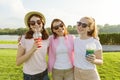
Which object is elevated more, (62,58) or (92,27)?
(92,27)

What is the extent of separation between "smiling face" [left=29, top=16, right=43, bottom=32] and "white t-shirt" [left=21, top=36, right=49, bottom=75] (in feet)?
0.70

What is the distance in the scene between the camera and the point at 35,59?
5.14 m

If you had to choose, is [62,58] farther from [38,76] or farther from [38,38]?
[38,38]

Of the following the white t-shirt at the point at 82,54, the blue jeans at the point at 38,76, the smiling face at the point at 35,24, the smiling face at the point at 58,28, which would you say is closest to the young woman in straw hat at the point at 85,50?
the white t-shirt at the point at 82,54

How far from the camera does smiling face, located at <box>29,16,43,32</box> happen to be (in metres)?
5.07

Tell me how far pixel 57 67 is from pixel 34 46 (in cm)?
62

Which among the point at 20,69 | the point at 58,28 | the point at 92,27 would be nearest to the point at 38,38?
the point at 58,28

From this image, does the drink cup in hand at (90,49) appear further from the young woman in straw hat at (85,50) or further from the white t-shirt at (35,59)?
the white t-shirt at (35,59)

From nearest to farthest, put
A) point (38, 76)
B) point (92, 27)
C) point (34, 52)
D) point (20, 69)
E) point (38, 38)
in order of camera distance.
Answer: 1. point (38, 38)
2. point (34, 52)
3. point (38, 76)
4. point (92, 27)
5. point (20, 69)

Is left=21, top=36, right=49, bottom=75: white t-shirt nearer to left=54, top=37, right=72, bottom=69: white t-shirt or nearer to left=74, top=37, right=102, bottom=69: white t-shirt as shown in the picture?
left=54, top=37, right=72, bottom=69: white t-shirt

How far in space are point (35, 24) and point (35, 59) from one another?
0.58 m

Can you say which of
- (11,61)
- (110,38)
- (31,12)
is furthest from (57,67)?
(110,38)

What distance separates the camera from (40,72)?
5191mm

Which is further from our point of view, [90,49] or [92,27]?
[92,27]
